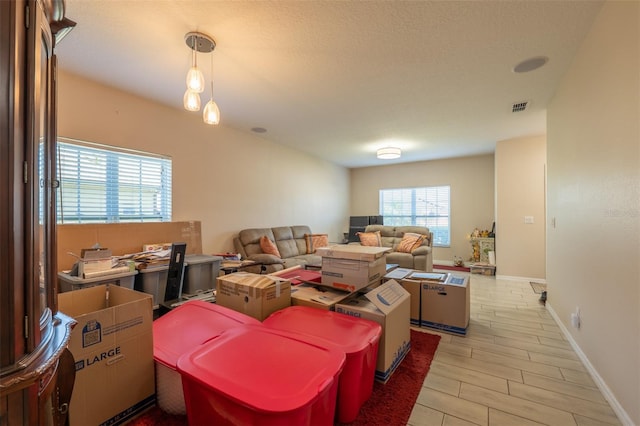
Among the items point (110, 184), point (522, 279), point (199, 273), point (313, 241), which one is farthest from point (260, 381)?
point (522, 279)

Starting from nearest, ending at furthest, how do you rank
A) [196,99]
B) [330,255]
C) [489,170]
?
[196,99]
[330,255]
[489,170]

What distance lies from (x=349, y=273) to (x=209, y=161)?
2.78 metres

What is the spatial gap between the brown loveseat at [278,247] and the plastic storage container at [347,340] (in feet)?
6.67

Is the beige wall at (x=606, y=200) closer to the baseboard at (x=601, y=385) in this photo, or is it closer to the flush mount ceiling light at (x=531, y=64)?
the baseboard at (x=601, y=385)

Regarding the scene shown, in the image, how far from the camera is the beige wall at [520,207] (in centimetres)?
445

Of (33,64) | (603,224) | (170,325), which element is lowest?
A: (170,325)

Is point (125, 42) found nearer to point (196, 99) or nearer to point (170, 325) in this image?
point (196, 99)

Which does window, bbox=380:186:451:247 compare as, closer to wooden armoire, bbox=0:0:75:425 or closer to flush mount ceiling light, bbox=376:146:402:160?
flush mount ceiling light, bbox=376:146:402:160

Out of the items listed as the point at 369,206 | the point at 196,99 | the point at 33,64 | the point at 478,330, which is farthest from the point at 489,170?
the point at 33,64

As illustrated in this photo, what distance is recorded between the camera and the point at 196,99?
6.49 feet

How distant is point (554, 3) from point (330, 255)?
2.20m

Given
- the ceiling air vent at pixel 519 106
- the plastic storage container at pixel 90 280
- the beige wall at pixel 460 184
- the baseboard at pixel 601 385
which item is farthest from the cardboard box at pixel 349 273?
the beige wall at pixel 460 184

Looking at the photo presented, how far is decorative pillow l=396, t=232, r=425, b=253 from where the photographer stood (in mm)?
5071

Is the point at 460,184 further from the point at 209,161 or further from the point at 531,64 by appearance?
the point at 209,161
